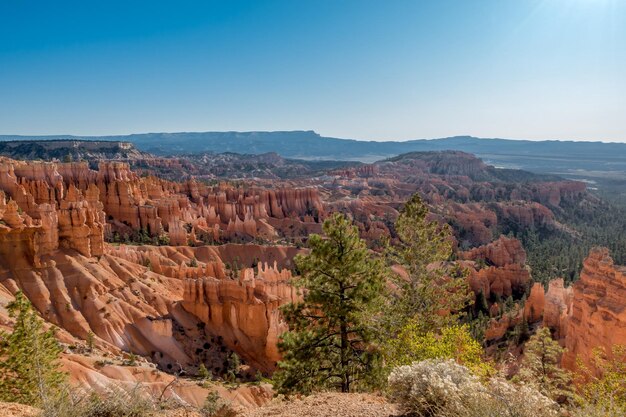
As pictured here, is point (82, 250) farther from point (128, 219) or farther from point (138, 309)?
point (128, 219)

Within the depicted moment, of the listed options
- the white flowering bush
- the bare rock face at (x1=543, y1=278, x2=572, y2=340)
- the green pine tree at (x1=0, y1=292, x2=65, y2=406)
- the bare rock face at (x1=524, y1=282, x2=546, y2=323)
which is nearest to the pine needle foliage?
the white flowering bush

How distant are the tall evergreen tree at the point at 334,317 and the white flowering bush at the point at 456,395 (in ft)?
15.1

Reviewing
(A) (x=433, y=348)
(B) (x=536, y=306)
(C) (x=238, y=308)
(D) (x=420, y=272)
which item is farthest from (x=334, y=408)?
(B) (x=536, y=306)

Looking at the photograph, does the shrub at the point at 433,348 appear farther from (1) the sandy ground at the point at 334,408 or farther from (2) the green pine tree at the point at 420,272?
(2) the green pine tree at the point at 420,272

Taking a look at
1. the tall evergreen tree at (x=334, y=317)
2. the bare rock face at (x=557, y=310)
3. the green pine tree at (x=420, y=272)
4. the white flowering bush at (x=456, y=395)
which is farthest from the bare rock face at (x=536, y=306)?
the white flowering bush at (x=456, y=395)

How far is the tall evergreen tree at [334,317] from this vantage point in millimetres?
12570

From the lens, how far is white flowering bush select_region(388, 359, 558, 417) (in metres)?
6.03

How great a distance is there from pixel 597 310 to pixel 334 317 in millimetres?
19529

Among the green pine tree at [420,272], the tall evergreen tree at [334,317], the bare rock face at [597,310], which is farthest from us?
the bare rock face at [597,310]

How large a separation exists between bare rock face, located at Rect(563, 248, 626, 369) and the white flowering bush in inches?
757

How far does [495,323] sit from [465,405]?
3469 centimetres

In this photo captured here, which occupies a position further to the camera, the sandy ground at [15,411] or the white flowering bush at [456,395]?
the sandy ground at [15,411]

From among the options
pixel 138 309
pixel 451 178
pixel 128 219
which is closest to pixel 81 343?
pixel 138 309

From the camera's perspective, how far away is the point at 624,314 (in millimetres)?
21797
